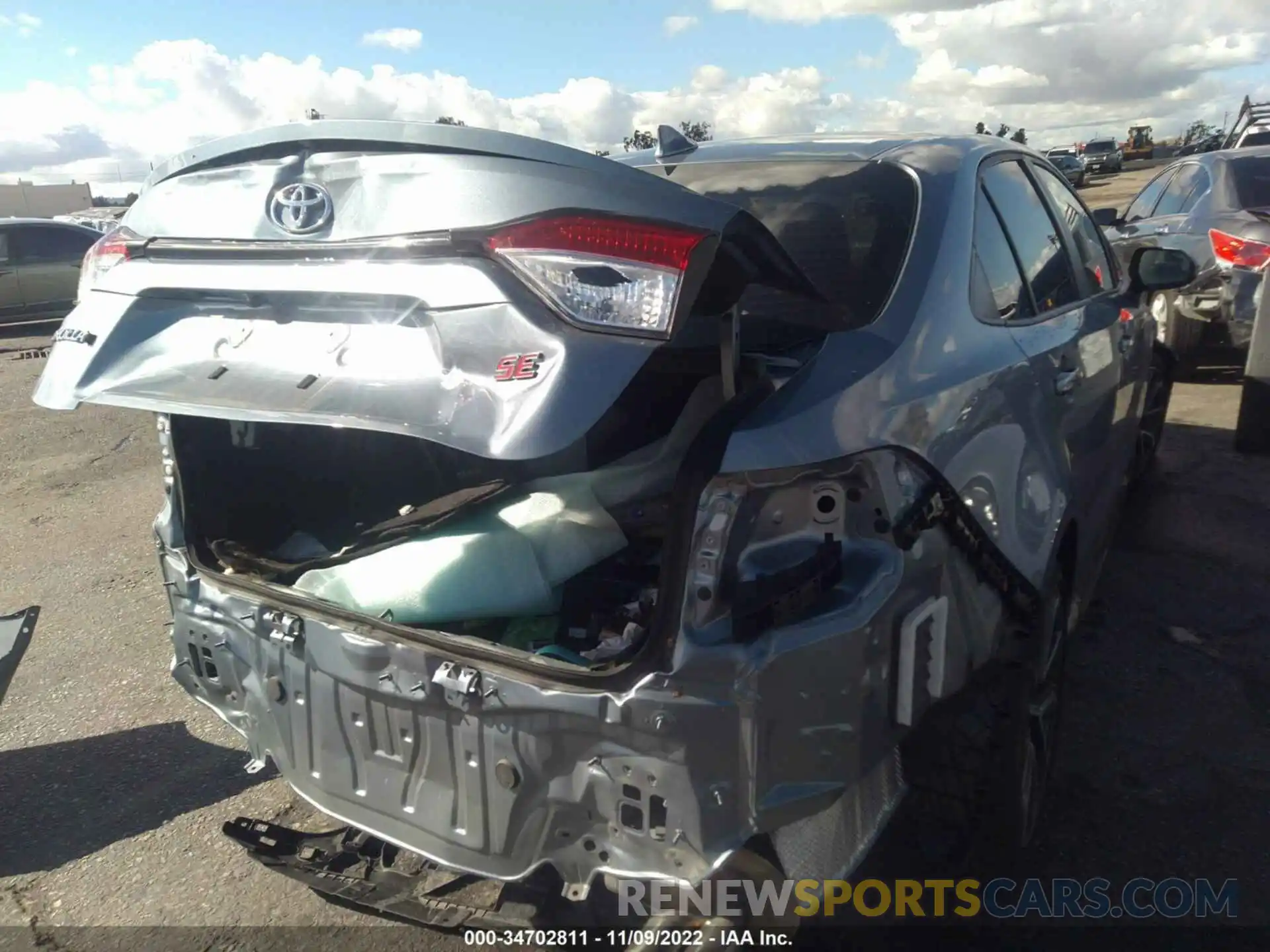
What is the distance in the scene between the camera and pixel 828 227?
2.66m

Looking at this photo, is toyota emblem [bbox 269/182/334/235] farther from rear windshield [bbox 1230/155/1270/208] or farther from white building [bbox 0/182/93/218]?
white building [bbox 0/182/93/218]

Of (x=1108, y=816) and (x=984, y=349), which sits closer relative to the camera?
(x=984, y=349)

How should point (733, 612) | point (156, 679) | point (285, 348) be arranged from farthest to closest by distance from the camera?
point (156, 679) → point (285, 348) → point (733, 612)

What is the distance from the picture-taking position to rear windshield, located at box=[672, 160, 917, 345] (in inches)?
93.0

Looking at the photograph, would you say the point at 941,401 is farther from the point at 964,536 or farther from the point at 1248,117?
the point at 1248,117

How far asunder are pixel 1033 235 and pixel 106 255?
2588 mm

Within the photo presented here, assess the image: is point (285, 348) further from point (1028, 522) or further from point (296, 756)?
point (1028, 522)

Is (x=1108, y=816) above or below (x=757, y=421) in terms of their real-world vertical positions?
below

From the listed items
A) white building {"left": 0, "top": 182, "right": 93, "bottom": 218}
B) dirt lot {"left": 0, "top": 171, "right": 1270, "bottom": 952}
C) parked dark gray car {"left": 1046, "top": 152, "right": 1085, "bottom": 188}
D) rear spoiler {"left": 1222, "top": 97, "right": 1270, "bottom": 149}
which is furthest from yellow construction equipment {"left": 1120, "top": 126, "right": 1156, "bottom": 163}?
dirt lot {"left": 0, "top": 171, "right": 1270, "bottom": 952}

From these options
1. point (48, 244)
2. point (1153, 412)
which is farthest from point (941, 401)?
point (48, 244)

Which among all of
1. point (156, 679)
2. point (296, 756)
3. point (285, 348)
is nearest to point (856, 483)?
point (285, 348)

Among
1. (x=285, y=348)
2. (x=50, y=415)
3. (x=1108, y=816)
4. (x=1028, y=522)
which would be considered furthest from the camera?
(x=50, y=415)

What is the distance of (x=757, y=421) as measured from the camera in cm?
184

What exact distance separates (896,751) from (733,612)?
50cm
